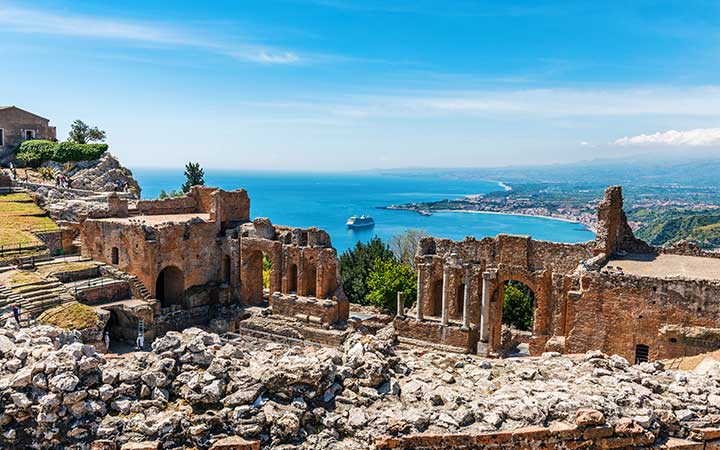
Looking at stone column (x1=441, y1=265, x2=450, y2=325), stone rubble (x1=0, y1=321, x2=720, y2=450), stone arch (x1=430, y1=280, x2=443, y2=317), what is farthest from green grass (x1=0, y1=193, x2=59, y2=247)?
stone rubble (x1=0, y1=321, x2=720, y2=450)

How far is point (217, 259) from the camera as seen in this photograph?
3312 cm

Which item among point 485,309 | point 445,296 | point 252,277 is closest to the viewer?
point 485,309

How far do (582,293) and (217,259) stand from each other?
21.3 m

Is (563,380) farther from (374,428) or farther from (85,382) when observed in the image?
(85,382)

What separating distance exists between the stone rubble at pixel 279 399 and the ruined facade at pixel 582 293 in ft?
22.9

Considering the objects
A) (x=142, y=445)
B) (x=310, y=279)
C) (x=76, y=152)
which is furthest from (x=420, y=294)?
(x=76, y=152)

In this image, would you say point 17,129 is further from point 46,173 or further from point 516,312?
point 516,312

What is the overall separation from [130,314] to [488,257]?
689 inches

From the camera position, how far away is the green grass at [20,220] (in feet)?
104

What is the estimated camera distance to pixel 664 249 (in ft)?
77.2

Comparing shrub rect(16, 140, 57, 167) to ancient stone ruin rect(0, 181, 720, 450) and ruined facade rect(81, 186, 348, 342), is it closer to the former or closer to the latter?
ancient stone ruin rect(0, 181, 720, 450)

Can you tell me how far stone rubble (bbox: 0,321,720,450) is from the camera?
9.85 meters

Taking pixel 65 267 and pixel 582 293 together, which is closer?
pixel 582 293

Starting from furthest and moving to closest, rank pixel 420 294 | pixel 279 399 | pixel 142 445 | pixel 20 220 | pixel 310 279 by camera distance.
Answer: pixel 20 220, pixel 310 279, pixel 420 294, pixel 279 399, pixel 142 445
